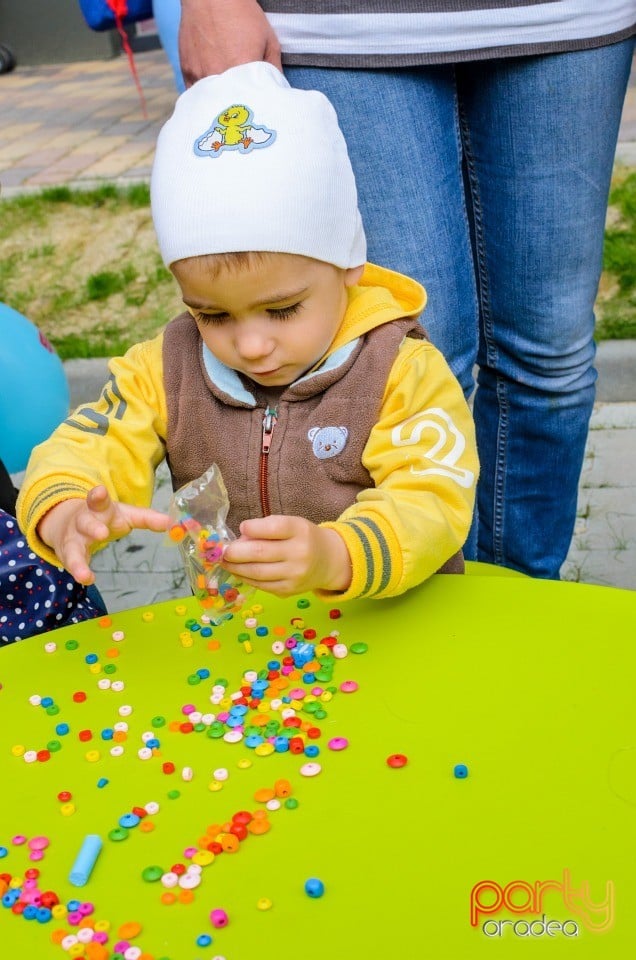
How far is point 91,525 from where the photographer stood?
167cm

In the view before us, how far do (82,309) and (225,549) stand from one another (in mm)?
4008

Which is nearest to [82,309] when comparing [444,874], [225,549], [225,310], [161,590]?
[161,590]

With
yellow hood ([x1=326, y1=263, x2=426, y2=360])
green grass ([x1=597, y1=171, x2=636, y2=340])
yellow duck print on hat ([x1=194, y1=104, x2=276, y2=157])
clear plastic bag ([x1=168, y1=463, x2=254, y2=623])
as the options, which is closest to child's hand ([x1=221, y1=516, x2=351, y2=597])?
clear plastic bag ([x1=168, y1=463, x2=254, y2=623])

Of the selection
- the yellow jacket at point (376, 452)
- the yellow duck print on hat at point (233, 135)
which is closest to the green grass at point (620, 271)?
the yellow jacket at point (376, 452)

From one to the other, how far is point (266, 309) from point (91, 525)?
1.52ft

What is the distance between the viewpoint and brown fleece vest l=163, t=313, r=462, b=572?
6.51 feet

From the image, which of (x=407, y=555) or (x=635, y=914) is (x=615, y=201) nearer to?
(x=407, y=555)

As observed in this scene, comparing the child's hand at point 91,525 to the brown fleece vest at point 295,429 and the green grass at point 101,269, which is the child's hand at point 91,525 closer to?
the brown fleece vest at point 295,429

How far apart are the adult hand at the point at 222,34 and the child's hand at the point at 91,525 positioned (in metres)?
0.87

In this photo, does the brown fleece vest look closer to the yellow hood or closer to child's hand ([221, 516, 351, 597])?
the yellow hood

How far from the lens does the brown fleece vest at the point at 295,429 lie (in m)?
1.98

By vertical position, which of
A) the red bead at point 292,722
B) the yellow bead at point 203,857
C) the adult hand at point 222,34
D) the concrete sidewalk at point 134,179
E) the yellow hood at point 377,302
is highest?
the adult hand at point 222,34

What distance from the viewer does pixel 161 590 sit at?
3562 mm

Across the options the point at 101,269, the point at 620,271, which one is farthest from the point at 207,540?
the point at 101,269
